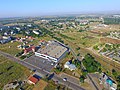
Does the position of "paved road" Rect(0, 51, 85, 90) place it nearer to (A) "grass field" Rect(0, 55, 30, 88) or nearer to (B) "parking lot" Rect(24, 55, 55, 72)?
(B) "parking lot" Rect(24, 55, 55, 72)

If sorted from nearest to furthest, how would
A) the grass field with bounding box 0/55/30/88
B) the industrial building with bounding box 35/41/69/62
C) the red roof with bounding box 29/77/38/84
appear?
the red roof with bounding box 29/77/38/84 < the grass field with bounding box 0/55/30/88 < the industrial building with bounding box 35/41/69/62

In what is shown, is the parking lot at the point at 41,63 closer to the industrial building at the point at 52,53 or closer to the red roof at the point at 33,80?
the industrial building at the point at 52,53

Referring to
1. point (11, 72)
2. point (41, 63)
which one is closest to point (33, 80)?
point (11, 72)

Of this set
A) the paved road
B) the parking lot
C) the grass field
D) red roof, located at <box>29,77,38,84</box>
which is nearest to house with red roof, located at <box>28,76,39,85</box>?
red roof, located at <box>29,77,38,84</box>

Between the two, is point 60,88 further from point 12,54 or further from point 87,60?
point 12,54

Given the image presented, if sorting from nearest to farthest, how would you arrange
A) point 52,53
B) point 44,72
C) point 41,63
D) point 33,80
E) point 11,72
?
point 33,80
point 11,72
point 44,72
point 41,63
point 52,53

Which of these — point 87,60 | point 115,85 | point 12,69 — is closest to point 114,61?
point 87,60

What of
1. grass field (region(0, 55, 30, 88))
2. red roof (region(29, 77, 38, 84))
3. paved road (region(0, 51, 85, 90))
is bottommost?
Answer: paved road (region(0, 51, 85, 90))

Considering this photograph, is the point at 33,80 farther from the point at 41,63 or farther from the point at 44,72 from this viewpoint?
the point at 41,63
